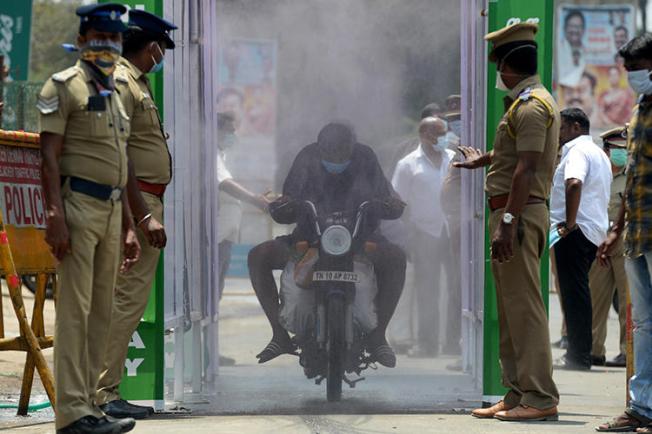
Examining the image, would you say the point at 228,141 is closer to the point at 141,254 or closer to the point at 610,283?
the point at 141,254

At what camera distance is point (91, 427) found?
18.6 ft

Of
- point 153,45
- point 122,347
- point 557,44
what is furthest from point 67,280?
point 557,44

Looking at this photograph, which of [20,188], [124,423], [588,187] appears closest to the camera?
[124,423]

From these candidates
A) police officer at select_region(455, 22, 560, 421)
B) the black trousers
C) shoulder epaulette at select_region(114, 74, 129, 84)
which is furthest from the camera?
the black trousers

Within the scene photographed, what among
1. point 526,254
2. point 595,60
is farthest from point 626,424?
point 595,60

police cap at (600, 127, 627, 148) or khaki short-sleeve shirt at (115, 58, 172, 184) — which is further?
police cap at (600, 127, 627, 148)

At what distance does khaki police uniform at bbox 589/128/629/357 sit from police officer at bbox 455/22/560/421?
381cm

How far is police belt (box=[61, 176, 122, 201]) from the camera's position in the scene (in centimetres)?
562

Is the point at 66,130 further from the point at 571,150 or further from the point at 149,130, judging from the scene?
the point at 571,150

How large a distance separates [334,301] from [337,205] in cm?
63

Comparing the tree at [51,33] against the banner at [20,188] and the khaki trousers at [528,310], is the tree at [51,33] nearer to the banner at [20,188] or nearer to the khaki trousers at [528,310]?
the banner at [20,188]

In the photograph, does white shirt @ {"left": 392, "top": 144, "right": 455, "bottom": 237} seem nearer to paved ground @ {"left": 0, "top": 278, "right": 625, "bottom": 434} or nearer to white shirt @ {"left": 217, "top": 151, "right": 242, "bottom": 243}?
paved ground @ {"left": 0, "top": 278, "right": 625, "bottom": 434}

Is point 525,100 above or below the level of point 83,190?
above

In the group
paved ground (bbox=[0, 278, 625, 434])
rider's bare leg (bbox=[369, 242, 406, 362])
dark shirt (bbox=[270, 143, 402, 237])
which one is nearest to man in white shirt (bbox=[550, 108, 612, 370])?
paved ground (bbox=[0, 278, 625, 434])
